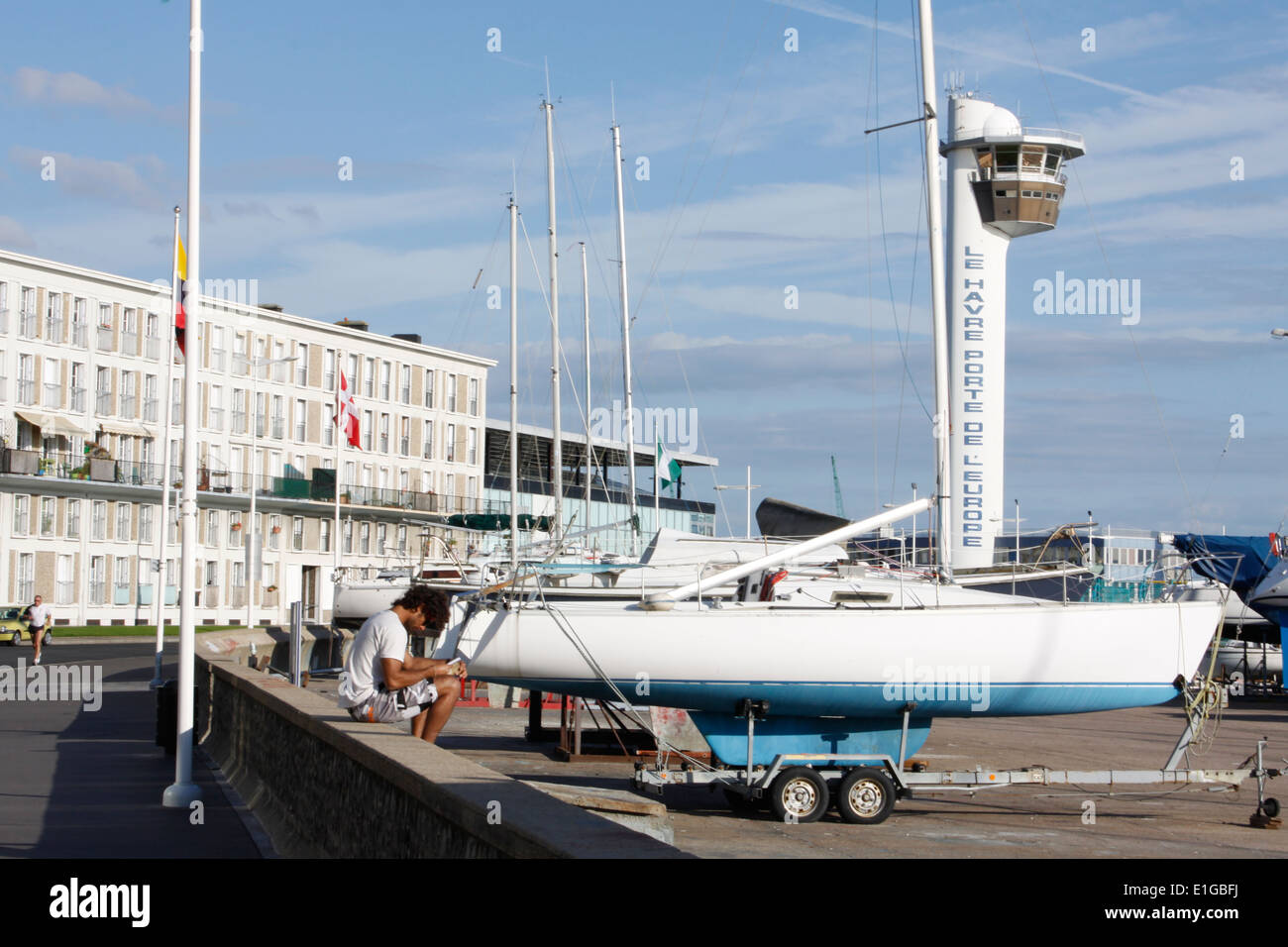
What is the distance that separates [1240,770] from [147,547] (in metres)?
69.2

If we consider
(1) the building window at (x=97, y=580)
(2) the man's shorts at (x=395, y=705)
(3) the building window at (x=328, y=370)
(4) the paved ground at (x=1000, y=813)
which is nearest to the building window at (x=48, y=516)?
(1) the building window at (x=97, y=580)

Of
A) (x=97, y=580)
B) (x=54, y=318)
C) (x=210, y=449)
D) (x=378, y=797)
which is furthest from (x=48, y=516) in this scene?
(x=378, y=797)

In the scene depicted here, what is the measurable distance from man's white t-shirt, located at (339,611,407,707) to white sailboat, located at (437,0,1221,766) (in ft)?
12.8

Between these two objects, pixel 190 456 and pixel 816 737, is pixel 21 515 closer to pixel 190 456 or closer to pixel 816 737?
pixel 190 456

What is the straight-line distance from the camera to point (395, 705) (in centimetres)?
1147

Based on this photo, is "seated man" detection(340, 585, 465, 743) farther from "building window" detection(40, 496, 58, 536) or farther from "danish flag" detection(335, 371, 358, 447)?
"building window" detection(40, 496, 58, 536)

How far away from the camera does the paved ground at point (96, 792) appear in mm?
11070

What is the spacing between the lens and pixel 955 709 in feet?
50.5

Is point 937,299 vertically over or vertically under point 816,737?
over

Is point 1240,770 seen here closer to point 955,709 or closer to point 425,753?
point 955,709

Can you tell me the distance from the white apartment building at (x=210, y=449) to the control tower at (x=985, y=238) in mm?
26240

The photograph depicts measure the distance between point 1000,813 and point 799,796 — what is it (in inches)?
103
